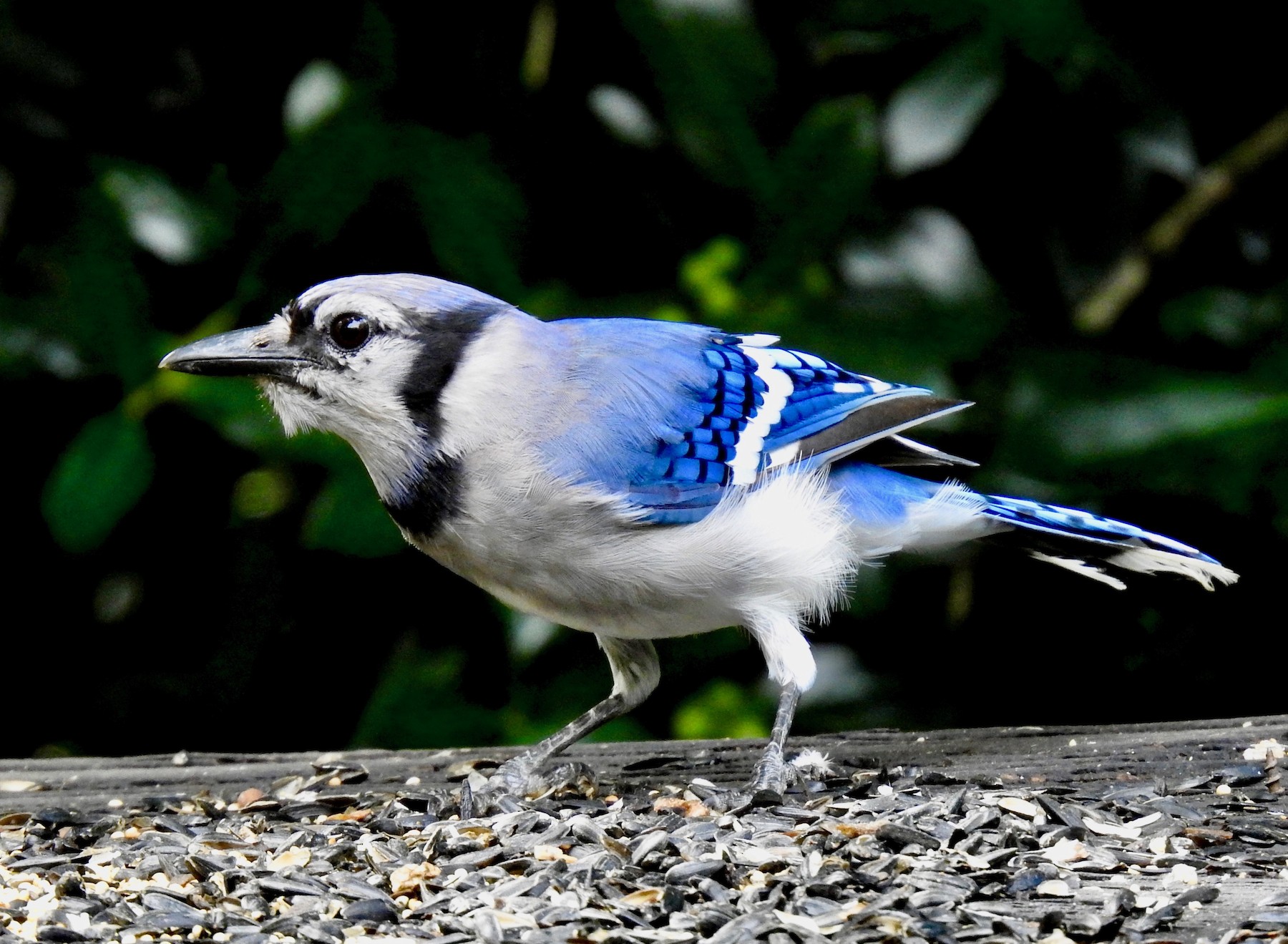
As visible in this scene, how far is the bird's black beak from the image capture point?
100 inches

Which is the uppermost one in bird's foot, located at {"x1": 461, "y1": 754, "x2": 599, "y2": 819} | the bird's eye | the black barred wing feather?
the bird's eye

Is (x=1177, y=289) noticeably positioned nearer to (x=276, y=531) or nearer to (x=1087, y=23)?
(x=1087, y=23)

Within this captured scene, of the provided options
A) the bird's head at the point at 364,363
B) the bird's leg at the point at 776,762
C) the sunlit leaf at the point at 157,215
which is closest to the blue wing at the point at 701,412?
the bird's head at the point at 364,363

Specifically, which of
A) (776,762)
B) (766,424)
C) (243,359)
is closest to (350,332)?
(243,359)

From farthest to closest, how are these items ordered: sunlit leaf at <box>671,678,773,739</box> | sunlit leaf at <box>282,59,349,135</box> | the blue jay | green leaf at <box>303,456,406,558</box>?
sunlit leaf at <box>671,678,773,739</box> < sunlit leaf at <box>282,59,349,135</box> < green leaf at <box>303,456,406,558</box> < the blue jay

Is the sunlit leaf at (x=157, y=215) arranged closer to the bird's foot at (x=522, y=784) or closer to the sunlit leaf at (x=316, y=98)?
the sunlit leaf at (x=316, y=98)

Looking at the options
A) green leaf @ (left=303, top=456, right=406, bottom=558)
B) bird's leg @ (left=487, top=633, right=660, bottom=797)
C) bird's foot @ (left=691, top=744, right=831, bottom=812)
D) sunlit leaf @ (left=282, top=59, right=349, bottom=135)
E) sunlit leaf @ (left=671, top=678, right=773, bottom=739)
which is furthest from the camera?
sunlit leaf @ (left=671, top=678, right=773, bottom=739)

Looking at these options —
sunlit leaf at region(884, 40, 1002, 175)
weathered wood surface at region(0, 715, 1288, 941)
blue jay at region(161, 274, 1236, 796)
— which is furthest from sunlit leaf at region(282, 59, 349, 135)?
weathered wood surface at region(0, 715, 1288, 941)

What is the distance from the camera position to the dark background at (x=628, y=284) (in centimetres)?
305

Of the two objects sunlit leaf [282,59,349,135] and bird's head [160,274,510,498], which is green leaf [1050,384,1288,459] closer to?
bird's head [160,274,510,498]

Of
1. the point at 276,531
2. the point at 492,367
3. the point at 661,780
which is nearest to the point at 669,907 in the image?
the point at 661,780

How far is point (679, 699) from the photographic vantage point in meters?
3.30

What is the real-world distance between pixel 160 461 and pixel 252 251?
498 millimetres

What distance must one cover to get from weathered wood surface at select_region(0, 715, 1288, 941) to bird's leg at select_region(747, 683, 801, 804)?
40mm
